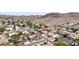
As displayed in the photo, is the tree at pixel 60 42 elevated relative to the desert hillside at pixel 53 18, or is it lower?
lower

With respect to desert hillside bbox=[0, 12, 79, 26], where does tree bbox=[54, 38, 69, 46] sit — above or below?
below

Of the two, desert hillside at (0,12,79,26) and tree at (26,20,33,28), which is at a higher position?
desert hillside at (0,12,79,26)

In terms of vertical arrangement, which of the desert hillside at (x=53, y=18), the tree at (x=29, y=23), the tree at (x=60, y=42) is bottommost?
the tree at (x=60, y=42)

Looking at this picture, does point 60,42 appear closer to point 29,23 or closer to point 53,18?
point 53,18

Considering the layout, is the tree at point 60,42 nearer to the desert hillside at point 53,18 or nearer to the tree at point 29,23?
the desert hillside at point 53,18

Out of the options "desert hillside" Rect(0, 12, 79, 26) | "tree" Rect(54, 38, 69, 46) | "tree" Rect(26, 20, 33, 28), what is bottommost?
"tree" Rect(54, 38, 69, 46)

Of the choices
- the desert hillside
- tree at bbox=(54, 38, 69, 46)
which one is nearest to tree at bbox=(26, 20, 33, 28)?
the desert hillside

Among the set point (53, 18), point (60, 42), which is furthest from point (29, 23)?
point (60, 42)

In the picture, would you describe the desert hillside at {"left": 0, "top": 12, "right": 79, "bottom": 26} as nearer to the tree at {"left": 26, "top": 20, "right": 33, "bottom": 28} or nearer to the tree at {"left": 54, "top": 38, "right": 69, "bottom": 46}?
the tree at {"left": 26, "top": 20, "right": 33, "bottom": 28}

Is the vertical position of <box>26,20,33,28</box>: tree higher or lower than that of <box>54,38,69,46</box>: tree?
higher

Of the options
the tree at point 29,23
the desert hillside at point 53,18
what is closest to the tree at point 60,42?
the desert hillside at point 53,18
